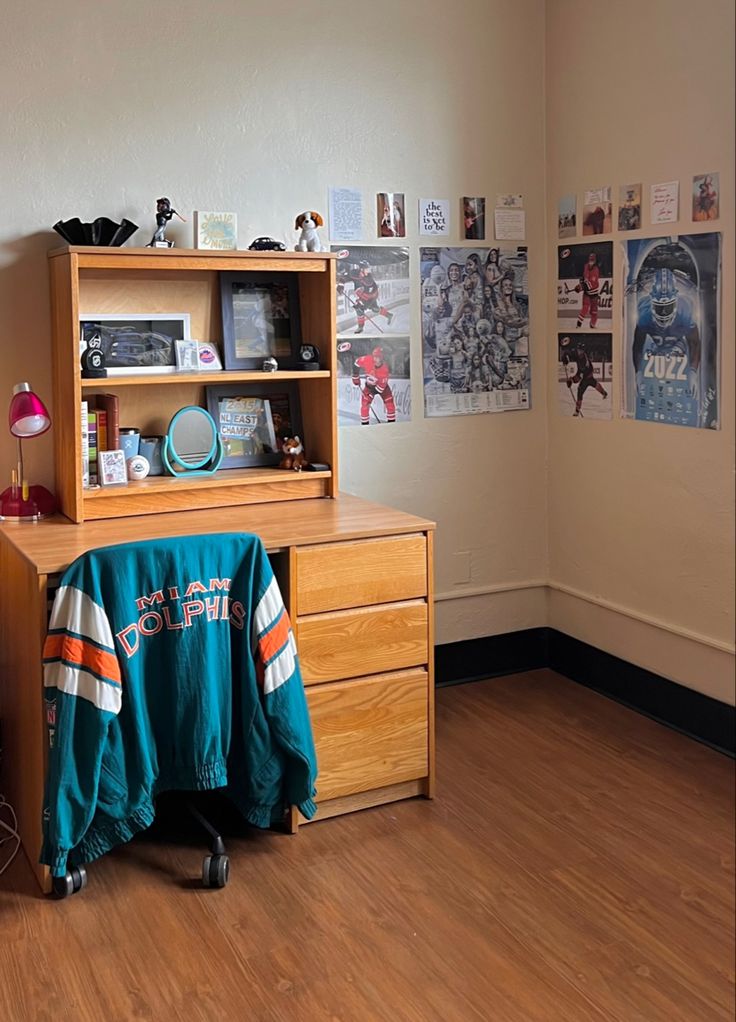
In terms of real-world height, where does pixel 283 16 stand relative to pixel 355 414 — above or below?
above

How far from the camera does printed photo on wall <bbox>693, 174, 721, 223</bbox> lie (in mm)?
2981

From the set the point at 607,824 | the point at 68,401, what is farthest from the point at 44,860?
the point at 607,824

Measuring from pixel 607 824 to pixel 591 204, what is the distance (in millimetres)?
1906

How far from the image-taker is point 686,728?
3326 millimetres

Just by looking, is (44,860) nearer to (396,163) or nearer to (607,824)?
(607,824)

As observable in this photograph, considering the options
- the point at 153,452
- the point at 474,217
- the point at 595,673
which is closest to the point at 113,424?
the point at 153,452

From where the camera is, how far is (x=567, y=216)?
3.65 metres

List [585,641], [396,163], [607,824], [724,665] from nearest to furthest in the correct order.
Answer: [607,824] → [724,665] → [396,163] → [585,641]

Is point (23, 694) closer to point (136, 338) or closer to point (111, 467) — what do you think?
point (111, 467)

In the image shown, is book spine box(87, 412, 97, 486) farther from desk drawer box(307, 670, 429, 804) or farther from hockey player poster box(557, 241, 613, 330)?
hockey player poster box(557, 241, 613, 330)

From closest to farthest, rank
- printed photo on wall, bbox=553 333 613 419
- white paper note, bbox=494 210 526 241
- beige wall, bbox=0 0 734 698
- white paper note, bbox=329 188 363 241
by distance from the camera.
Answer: beige wall, bbox=0 0 734 698, white paper note, bbox=329 188 363 241, printed photo on wall, bbox=553 333 613 419, white paper note, bbox=494 210 526 241

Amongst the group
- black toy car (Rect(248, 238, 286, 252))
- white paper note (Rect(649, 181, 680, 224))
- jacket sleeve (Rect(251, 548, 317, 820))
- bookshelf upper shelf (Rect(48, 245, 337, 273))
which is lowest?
jacket sleeve (Rect(251, 548, 317, 820))

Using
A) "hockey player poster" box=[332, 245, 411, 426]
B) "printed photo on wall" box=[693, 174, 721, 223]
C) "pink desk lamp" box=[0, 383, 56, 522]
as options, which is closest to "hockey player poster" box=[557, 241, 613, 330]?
"printed photo on wall" box=[693, 174, 721, 223]

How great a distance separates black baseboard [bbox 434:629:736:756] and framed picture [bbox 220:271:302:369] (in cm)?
118
